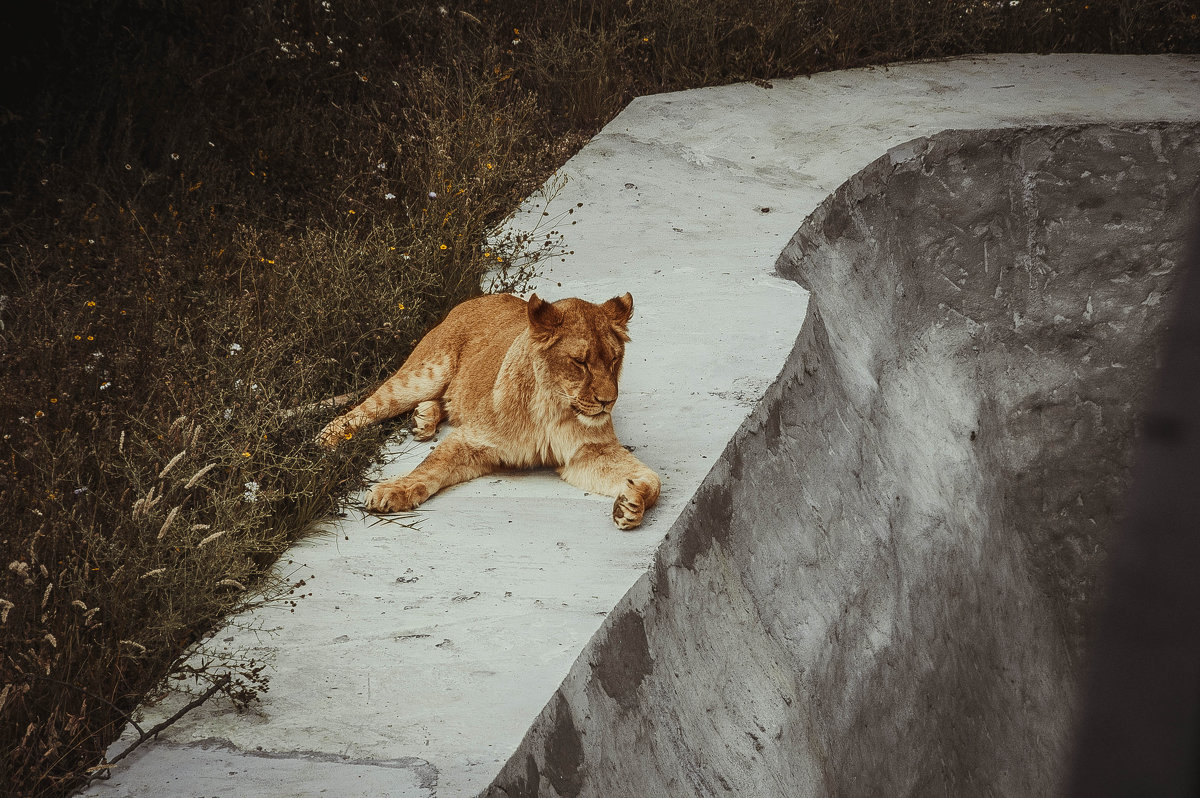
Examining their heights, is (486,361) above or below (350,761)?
above

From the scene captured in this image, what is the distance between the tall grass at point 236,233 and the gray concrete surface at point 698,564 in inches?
11.6

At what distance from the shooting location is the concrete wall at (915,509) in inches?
150

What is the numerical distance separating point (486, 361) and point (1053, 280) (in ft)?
17.1

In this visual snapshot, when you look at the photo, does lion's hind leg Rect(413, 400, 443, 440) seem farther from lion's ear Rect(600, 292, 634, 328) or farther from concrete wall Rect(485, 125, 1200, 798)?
concrete wall Rect(485, 125, 1200, 798)

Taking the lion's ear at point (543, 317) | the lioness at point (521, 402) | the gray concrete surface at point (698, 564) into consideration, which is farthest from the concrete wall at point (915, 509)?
the lion's ear at point (543, 317)

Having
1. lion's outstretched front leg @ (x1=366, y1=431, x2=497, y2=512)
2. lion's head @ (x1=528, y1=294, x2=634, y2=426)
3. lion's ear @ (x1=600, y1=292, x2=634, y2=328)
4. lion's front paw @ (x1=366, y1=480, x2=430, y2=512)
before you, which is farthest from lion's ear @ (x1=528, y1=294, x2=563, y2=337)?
lion's front paw @ (x1=366, y1=480, x2=430, y2=512)

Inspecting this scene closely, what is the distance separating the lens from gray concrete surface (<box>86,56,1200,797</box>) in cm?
318

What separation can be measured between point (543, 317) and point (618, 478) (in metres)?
0.77

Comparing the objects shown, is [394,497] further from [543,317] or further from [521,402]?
[543,317]

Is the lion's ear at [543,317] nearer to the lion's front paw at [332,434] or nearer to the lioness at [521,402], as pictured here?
the lioness at [521,402]

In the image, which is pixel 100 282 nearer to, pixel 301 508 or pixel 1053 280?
pixel 301 508

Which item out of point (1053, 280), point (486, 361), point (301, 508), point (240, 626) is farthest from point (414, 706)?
point (1053, 280)

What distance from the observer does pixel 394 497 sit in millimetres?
4355

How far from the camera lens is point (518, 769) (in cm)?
297
